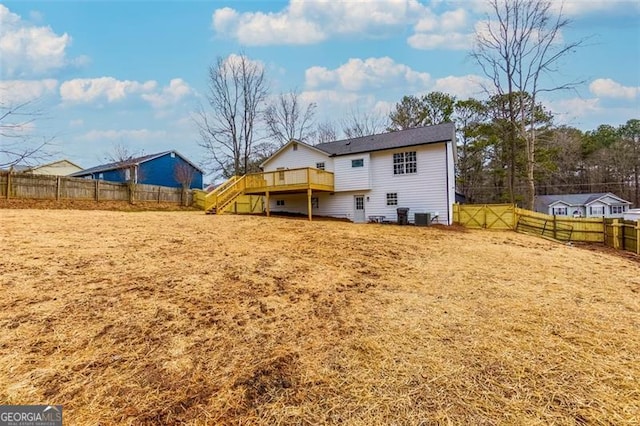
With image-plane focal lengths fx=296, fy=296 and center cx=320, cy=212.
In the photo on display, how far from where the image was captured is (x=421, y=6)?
1295 centimetres

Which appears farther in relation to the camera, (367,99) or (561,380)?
(367,99)

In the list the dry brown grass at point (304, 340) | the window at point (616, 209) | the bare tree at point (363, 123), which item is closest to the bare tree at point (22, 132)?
the dry brown grass at point (304, 340)

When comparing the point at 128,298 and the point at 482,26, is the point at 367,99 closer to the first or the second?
the point at 482,26

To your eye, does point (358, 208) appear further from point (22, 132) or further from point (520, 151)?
point (520, 151)

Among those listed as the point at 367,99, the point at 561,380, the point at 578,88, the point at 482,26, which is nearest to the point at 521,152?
the point at 578,88

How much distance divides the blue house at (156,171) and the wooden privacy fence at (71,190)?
21.6 feet

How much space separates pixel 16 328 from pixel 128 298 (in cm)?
108

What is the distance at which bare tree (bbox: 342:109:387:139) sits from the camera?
3164 cm

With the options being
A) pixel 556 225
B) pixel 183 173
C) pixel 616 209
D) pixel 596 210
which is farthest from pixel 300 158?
pixel 616 209

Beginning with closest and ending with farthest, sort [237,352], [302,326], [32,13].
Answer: [237,352] < [302,326] < [32,13]

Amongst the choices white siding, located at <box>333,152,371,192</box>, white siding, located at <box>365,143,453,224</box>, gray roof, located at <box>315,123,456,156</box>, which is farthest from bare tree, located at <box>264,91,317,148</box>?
white siding, located at <box>365,143,453,224</box>

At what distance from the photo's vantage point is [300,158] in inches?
794

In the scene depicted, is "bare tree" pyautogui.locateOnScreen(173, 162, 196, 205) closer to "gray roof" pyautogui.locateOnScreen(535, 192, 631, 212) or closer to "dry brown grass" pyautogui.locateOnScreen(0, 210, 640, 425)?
"dry brown grass" pyautogui.locateOnScreen(0, 210, 640, 425)

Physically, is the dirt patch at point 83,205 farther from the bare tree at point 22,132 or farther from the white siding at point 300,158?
the bare tree at point 22,132
